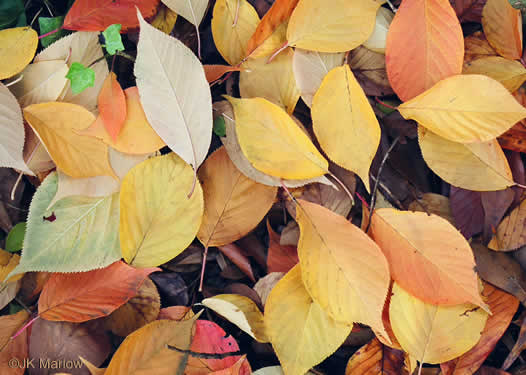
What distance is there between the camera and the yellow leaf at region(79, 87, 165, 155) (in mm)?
522

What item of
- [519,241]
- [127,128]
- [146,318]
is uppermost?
[127,128]

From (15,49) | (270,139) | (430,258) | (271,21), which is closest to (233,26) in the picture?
(271,21)

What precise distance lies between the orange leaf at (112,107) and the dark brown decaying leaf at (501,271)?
511 millimetres

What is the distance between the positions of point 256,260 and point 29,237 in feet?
1.00

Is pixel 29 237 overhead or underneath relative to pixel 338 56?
underneath

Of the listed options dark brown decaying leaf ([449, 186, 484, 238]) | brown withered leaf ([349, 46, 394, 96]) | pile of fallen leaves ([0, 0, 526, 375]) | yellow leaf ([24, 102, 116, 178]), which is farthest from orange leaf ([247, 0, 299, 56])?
dark brown decaying leaf ([449, 186, 484, 238])

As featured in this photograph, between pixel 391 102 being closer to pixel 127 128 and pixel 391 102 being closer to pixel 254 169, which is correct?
pixel 254 169

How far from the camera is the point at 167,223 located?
53cm

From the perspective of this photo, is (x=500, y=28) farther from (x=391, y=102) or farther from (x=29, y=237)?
(x=29, y=237)

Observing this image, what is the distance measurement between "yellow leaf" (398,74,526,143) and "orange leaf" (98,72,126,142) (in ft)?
1.20

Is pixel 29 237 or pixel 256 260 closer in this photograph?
pixel 29 237

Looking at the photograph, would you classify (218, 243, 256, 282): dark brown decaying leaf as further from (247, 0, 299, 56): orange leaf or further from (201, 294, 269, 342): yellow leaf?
(247, 0, 299, 56): orange leaf

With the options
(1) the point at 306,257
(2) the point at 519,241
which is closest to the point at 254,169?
(1) the point at 306,257

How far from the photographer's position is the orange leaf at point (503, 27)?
55 cm
